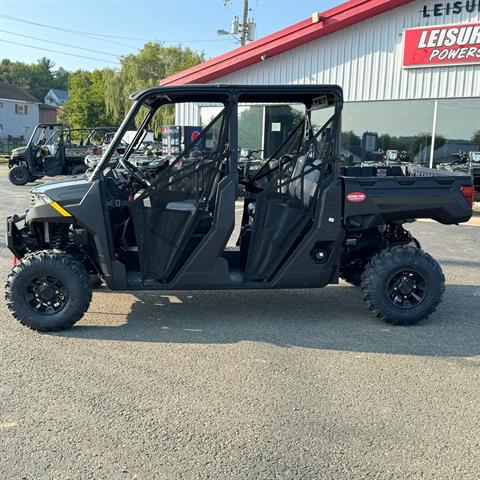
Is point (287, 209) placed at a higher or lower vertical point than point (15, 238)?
higher

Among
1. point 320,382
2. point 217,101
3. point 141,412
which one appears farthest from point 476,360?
point 217,101

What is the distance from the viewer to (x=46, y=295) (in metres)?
4.51

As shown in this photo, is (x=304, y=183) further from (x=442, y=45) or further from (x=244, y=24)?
(x=244, y=24)

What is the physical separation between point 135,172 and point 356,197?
6.47 ft

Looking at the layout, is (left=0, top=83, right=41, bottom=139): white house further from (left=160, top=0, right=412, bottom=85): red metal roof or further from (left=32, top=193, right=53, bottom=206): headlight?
(left=32, top=193, right=53, bottom=206): headlight

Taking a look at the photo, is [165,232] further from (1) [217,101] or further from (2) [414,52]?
(2) [414,52]

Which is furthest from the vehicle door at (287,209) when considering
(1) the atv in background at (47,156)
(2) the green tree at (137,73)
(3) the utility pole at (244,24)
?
(2) the green tree at (137,73)

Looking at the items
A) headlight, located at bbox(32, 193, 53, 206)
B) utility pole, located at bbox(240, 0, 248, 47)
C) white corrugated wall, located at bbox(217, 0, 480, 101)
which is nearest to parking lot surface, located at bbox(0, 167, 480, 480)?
headlight, located at bbox(32, 193, 53, 206)

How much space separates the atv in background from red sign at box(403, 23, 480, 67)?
32.5 feet

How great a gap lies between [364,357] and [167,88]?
8.94ft

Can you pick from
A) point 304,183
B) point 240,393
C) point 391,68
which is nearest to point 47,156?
point 391,68

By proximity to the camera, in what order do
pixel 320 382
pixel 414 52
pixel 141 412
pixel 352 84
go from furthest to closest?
1. pixel 352 84
2. pixel 414 52
3. pixel 320 382
4. pixel 141 412

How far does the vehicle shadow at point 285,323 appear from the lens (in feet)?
14.6

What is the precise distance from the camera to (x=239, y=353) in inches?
165
